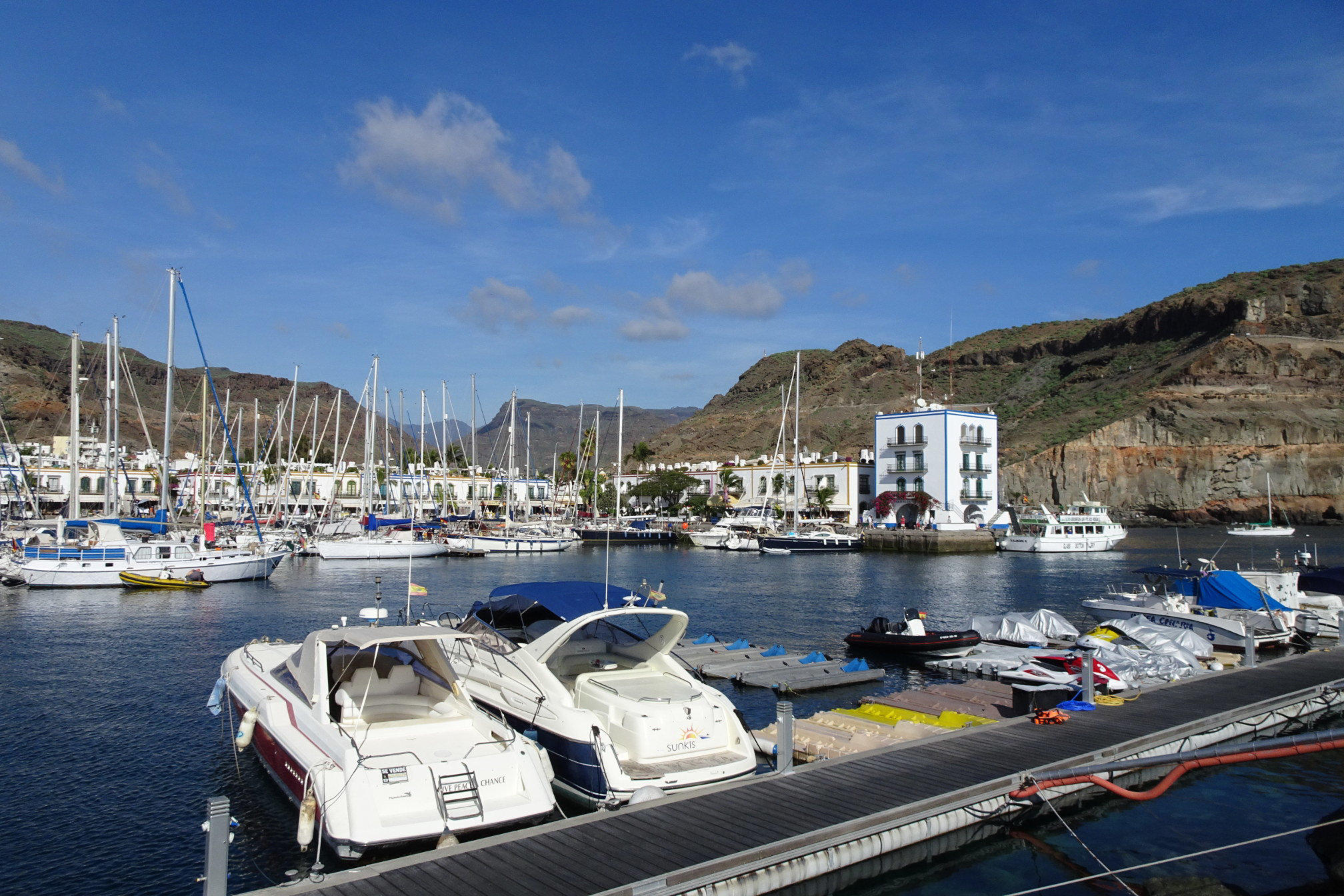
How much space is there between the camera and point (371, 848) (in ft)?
35.4

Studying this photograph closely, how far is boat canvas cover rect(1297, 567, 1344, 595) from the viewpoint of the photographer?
1316 inches

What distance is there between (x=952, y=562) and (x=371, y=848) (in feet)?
215

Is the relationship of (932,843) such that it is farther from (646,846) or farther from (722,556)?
(722,556)

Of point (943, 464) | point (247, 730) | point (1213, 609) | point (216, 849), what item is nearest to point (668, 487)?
point (943, 464)

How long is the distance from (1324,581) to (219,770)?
37679 mm

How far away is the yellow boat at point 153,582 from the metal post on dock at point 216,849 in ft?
137

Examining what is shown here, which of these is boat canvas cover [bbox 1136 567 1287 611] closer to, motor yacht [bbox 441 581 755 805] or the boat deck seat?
motor yacht [bbox 441 581 755 805]

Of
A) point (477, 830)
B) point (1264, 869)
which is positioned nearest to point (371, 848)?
point (477, 830)

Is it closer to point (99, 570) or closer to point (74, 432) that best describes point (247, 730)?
point (99, 570)

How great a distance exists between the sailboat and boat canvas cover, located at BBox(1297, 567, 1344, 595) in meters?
66.8

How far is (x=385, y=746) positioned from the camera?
12.2 meters

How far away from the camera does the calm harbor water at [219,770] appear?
12.1 m

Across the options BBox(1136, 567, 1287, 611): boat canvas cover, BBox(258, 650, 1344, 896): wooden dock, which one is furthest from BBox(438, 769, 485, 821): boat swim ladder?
BBox(1136, 567, 1287, 611): boat canvas cover

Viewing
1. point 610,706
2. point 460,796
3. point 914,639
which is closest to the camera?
point 460,796
